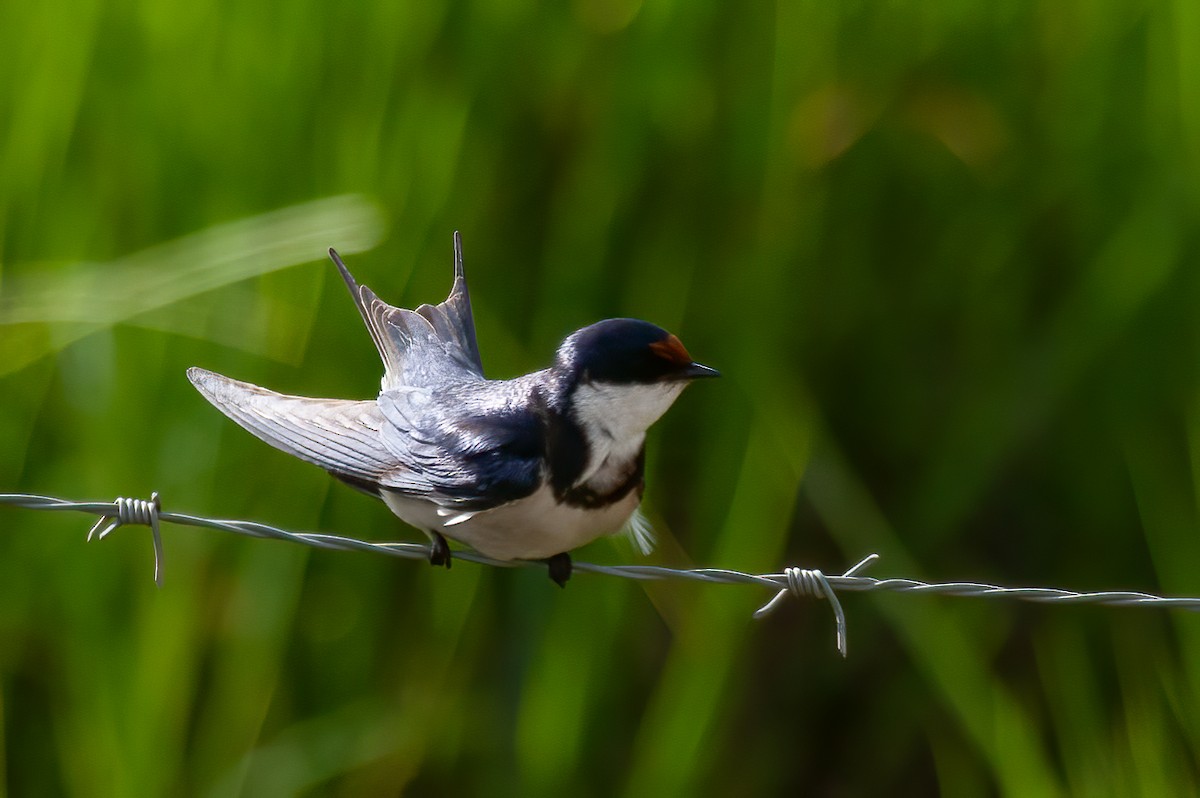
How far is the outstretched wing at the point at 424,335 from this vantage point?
1.90m

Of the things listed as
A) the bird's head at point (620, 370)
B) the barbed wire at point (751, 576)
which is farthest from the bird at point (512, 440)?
the barbed wire at point (751, 576)

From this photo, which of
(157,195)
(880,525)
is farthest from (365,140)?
(880,525)

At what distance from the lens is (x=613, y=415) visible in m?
→ 1.74

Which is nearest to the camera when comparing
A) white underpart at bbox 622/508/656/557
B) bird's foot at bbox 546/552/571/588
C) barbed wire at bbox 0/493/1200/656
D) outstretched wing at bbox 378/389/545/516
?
barbed wire at bbox 0/493/1200/656

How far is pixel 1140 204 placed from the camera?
7.24 feet

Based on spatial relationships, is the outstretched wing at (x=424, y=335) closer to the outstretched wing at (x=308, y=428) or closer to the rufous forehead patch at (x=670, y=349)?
the outstretched wing at (x=308, y=428)

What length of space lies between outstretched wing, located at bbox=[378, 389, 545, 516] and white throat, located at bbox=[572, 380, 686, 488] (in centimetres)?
7

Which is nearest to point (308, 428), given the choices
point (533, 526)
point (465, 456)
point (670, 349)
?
point (465, 456)

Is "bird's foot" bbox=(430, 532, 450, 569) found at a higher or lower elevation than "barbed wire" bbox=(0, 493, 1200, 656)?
lower

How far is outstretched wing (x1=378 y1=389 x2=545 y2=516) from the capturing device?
1.62 meters

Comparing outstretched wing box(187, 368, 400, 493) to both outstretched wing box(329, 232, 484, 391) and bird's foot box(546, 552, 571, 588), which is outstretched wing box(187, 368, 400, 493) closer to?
outstretched wing box(329, 232, 484, 391)

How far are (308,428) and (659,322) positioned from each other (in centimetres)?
62

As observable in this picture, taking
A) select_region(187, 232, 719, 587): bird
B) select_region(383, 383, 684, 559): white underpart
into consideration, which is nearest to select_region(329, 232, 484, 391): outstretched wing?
select_region(187, 232, 719, 587): bird

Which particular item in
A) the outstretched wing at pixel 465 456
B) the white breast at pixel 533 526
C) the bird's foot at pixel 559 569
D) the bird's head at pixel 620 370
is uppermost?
the bird's head at pixel 620 370
